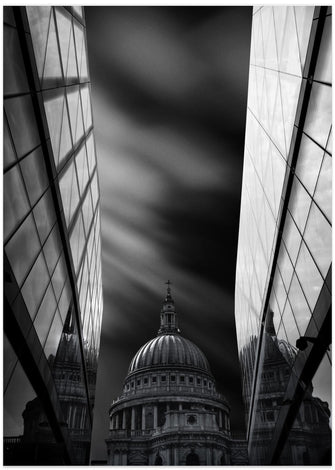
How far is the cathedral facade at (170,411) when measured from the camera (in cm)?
8219

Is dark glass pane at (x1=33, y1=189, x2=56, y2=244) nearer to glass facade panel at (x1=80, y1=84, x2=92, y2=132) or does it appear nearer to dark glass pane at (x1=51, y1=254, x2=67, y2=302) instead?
dark glass pane at (x1=51, y1=254, x2=67, y2=302)

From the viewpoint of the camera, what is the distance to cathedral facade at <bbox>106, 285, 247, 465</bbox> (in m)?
82.2

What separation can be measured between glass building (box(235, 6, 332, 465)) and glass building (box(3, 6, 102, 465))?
22.0 ft

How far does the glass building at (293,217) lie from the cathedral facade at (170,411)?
63.9 meters

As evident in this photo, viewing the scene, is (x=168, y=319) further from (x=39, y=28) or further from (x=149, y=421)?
(x=39, y=28)

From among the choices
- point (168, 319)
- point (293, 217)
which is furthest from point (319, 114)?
point (168, 319)

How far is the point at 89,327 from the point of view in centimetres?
2667

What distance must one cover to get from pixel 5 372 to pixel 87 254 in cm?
1176

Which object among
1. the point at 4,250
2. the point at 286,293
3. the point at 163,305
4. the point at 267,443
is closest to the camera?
the point at 4,250

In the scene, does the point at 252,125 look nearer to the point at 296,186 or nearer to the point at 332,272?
the point at 296,186

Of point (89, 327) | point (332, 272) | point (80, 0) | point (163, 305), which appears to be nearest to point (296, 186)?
point (332, 272)

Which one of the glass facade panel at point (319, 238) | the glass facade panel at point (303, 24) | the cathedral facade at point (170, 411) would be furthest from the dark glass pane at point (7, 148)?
the cathedral facade at point (170, 411)

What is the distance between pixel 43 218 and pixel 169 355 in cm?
11119

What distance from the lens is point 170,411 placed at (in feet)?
285
